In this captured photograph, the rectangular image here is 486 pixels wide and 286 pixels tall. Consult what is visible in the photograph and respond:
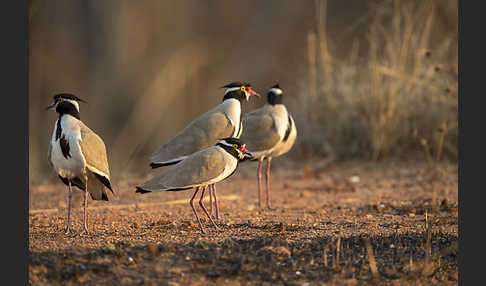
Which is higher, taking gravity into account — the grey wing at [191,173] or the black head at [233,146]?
the black head at [233,146]

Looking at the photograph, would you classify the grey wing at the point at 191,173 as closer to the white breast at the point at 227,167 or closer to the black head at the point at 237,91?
the white breast at the point at 227,167

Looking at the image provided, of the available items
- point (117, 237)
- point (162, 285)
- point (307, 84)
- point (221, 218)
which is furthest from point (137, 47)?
point (162, 285)

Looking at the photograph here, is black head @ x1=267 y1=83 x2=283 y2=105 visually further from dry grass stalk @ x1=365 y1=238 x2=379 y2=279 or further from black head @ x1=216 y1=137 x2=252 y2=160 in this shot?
dry grass stalk @ x1=365 y1=238 x2=379 y2=279

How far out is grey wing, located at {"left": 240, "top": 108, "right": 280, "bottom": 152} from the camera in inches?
254

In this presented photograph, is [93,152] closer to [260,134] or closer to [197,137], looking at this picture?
[197,137]

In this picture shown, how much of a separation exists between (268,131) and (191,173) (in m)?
2.10

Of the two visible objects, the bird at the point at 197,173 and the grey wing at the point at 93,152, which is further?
the grey wing at the point at 93,152

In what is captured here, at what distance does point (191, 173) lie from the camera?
4.54 metres

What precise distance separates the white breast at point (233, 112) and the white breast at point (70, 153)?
158 centimetres

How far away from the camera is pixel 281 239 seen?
4098 mm

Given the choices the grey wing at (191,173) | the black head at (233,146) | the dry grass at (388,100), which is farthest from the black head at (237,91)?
the dry grass at (388,100)

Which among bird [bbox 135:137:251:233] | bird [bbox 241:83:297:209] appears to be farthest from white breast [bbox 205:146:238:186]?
bird [bbox 241:83:297:209]

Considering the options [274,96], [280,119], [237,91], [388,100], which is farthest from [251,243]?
[388,100]

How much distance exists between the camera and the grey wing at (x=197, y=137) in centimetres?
534
